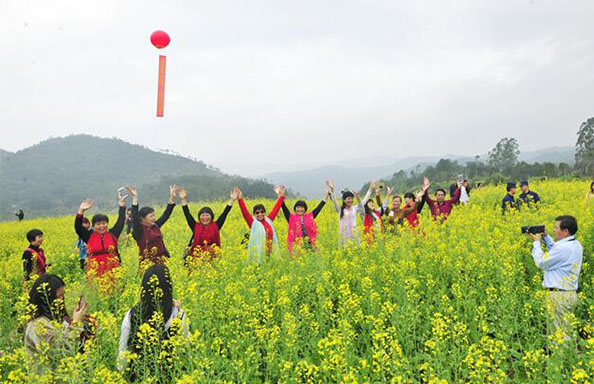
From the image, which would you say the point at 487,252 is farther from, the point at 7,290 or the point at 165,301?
the point at 7,290

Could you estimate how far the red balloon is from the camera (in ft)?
27.1

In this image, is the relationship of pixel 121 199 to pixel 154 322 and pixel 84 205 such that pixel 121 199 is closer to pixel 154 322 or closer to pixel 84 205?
pixel 84 205

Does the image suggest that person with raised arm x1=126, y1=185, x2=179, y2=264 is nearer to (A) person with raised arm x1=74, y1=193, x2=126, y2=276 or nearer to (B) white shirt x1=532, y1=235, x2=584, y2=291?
(A) person with raised arm x1=74, y1=193, x2=126, y2=276

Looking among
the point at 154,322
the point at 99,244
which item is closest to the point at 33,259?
the point at 99,244

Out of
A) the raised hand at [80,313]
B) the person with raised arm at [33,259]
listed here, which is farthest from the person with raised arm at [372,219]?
the person with raised arm at [33,259]

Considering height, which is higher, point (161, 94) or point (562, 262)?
point (161, 94)

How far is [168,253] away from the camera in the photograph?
6945 millimetres

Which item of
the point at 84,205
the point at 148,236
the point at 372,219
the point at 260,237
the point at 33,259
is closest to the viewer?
the point at 84,205

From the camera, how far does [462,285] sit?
512 cm

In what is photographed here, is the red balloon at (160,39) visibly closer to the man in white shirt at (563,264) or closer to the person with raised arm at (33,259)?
the person with raised arm at (33,259)

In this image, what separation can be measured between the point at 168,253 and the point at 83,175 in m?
189

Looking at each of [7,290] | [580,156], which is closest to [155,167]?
[580,156]

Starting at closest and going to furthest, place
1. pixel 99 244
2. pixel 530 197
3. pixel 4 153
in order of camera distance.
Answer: pixel 99 244
pixel 530 197
pixel 4 153

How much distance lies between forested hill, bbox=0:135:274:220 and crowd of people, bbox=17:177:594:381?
251 ft
